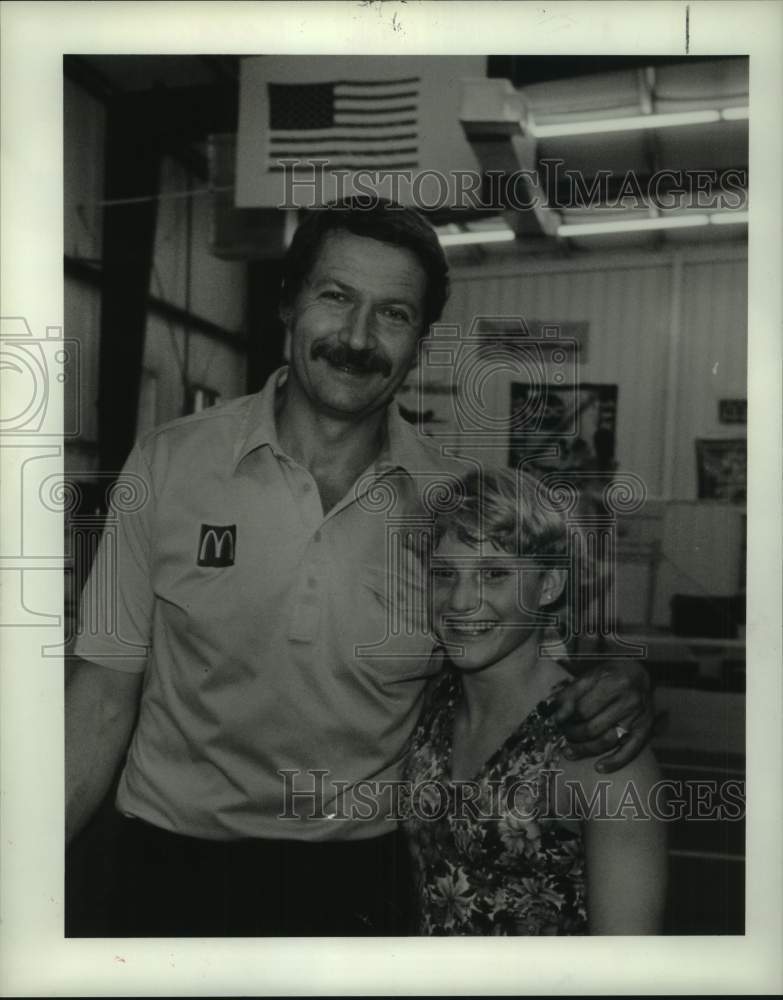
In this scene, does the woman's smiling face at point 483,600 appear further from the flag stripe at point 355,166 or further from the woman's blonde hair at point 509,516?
the flag stripe at point 355,166

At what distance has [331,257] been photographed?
217 centimetres

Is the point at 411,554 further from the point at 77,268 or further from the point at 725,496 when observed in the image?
the point at 77,268

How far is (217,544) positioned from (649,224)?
1.22 metres

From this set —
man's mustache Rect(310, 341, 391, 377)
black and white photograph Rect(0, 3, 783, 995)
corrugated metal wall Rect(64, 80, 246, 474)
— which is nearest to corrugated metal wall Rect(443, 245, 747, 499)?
black and white photograph Rect(0, 3, 783, 995)

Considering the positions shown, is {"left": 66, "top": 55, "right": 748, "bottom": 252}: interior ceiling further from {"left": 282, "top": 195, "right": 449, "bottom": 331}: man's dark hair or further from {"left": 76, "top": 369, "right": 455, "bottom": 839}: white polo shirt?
{"left": 76, "top": 369, "right": 455, "bottom": 839}: white polo shirt

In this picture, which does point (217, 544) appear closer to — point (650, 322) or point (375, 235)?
point (375, 235)

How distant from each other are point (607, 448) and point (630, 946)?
1.15 m

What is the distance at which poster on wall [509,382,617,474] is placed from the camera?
7.17 feet

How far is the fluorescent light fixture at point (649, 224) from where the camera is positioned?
217 cm

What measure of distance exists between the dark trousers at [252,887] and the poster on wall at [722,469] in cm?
106

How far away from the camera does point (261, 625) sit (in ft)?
7.21

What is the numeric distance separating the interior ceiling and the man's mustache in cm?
34

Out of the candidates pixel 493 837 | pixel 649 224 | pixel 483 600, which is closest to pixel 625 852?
pixel 493 837

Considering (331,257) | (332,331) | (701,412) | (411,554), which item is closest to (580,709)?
(411,554)
